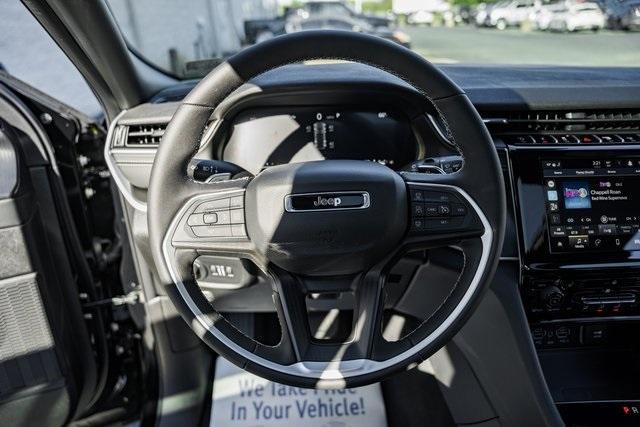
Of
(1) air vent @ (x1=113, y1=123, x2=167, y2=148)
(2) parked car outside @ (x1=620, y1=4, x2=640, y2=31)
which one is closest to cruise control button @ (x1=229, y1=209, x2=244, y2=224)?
(1) air vent @ (x1=113, y1=123, x2=167, y2=148)

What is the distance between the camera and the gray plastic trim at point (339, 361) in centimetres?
131

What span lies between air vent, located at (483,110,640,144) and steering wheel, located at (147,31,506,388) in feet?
1.62

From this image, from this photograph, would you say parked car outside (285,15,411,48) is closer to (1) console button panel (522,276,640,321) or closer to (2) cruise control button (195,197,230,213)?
(2) cruise control button (195,197,230,213)

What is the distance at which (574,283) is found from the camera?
1720mm

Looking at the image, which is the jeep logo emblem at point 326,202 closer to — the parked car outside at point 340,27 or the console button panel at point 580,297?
the parked car outside at point 340,27

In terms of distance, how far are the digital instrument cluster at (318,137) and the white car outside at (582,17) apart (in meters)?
0.94

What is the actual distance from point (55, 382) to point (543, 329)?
1583 millimetres

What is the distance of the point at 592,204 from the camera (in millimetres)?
1697

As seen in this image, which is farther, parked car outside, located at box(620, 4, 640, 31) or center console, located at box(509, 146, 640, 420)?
parked car outside, located at box(620, 4, 640, 31)

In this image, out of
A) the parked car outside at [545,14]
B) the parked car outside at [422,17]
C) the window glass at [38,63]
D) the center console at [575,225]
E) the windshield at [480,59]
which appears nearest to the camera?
the center console at [575,225]

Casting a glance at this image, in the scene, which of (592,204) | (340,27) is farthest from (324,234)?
(592,204)

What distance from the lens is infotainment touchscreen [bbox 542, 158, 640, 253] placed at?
169cm

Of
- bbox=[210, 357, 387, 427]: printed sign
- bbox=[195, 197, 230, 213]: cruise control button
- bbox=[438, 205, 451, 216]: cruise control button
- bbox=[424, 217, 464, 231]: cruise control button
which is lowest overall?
bbox=[210, 357, 387, 427]: printed sign

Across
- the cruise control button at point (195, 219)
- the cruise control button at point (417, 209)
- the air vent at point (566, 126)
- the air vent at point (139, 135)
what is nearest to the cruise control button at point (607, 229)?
the air vent at point (566, 126)
